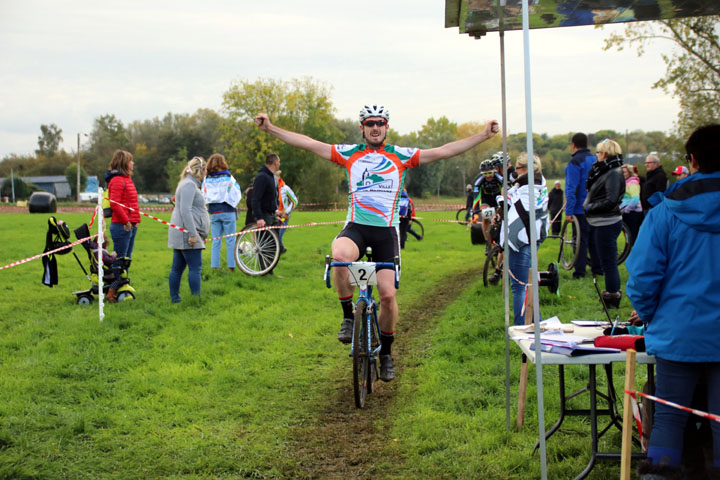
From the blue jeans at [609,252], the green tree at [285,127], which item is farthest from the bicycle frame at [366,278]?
the green tree at [285,127]

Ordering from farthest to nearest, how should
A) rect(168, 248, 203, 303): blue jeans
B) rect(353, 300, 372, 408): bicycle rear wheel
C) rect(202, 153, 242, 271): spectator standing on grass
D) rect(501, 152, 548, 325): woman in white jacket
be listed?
rect(202, 153, 242, 271): spectator standing on grass
rect(168, 248, 203, 303): blue jeans
rect(501, 152, 548, 325): woman in white jacket
rect(353, 300, 372, 408): bicycle rear wheel

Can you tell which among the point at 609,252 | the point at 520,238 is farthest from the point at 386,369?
the point at 609,252

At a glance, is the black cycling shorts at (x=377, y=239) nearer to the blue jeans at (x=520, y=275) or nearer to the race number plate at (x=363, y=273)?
the race number plate at (x=363, y=273)

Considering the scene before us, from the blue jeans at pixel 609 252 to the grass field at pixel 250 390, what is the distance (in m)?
0.37

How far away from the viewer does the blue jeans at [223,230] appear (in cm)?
1226

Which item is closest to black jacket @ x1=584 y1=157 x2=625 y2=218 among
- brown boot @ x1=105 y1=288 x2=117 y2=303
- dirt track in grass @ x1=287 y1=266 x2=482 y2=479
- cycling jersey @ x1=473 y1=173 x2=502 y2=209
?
cycling jersey @ x1=473 y1=173 x2=502 y2=209

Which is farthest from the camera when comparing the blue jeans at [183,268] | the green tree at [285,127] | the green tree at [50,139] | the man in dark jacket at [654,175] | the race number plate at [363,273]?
the green tree at [50,139]

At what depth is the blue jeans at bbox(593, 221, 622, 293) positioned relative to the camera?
9336mm

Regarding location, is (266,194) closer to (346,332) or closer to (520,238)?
(520,238)

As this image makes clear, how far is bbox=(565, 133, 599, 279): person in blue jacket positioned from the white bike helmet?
19.7 feet

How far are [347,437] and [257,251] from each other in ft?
25.5

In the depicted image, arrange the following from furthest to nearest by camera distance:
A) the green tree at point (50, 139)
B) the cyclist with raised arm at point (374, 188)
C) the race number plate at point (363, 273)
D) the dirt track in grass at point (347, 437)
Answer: the green tree at point (50, 139) → the cyclist with raised arm at point (374, 188) → the race number plate at point (363, 273) → the dirt track in grass at point (347, 437)

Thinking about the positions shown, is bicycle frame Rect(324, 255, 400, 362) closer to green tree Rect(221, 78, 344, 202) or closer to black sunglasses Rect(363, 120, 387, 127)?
black sunglasses Rect(363, 120, 387, 127)

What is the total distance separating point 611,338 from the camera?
3889 mm
